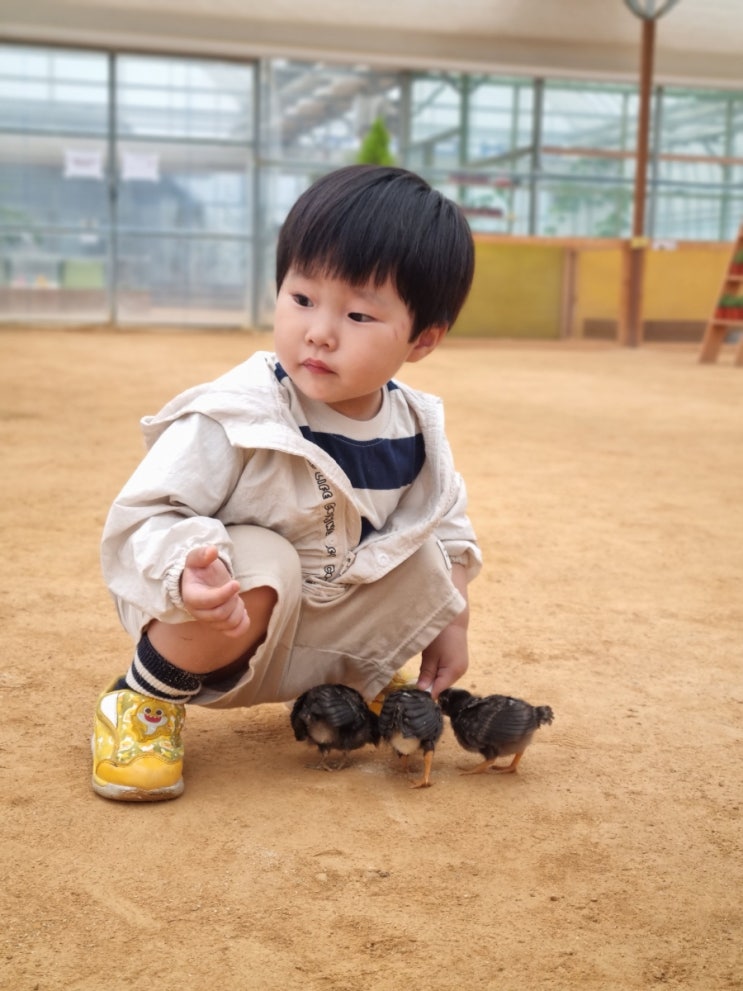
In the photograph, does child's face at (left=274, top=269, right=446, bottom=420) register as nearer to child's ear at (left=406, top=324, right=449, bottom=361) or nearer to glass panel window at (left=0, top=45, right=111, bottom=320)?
child's ear at (left=406, top=324, right=449, bottom=361)

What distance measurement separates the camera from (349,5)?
12.6 meters

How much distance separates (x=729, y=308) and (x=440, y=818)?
935 cm

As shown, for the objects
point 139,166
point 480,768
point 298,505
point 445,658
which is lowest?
point 480,768

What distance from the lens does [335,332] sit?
68.9 inches

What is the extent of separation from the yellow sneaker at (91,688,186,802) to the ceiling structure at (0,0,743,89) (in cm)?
1202

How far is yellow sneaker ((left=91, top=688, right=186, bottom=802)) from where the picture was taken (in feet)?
5.57

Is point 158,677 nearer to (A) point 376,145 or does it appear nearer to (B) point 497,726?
(B) point 497,726

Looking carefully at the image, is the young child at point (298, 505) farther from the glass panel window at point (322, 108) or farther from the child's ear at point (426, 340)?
the glass panel window at point (322, 108)

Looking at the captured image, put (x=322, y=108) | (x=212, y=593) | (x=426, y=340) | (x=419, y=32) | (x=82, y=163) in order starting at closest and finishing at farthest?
(x=212, y=593), (x=426, y=340), (x=419, y=32), (x=82, y=163), (x=322, y=108)

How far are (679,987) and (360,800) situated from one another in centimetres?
A: 59

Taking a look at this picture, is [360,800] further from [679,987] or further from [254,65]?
[254,65]

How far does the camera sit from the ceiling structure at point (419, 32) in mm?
12758

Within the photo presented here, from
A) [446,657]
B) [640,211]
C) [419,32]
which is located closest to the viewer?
[446,657]

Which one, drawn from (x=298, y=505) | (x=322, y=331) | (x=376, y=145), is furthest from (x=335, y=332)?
(x=376, y=145)
